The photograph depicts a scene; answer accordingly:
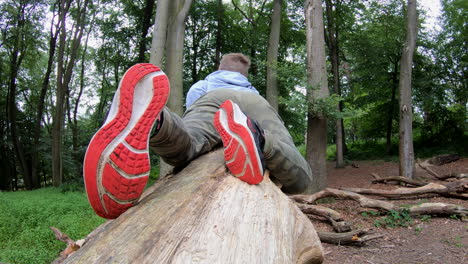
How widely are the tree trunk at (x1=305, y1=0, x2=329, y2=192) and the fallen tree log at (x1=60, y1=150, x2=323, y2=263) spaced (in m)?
5.50

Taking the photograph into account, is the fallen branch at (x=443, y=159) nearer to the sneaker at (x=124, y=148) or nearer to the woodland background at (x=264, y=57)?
the woodland background at (x=264, y=57)

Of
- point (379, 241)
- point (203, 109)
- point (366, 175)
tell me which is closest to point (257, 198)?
point (203, 109)

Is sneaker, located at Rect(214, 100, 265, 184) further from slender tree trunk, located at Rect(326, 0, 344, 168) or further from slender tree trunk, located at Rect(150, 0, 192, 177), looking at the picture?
slender tree trunk, located at Rect(326, 0, 344, 168)

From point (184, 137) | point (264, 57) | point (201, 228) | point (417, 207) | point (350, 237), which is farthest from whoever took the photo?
point (264, 57)

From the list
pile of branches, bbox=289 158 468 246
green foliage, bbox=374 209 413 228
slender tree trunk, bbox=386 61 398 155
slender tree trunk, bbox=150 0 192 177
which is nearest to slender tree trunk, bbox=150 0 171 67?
slender tree trunk, bbox=150 0 192 177

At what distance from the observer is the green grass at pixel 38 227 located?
3.83 metres

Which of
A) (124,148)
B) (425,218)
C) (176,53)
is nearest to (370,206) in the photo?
(425,218)

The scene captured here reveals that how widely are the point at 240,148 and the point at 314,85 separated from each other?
18.1 feet

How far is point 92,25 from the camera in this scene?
1658cm

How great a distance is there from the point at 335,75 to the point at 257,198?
13.0 m

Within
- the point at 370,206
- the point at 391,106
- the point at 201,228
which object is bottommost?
the point at 370,206

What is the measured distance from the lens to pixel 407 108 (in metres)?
9.04

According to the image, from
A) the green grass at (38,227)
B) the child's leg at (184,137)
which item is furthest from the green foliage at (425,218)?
the green grass at (38,227)

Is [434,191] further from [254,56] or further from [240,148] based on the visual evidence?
[254,56]
